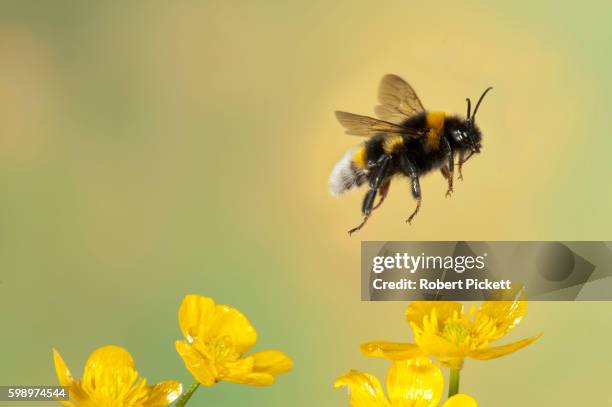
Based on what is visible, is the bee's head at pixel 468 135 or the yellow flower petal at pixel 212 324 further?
the bee's head at pixel 468 135

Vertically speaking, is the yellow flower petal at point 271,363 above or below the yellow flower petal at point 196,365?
below

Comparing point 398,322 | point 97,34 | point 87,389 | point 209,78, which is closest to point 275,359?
point 87,389

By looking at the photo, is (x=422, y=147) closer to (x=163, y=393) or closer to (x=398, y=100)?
(x=398, y=100)

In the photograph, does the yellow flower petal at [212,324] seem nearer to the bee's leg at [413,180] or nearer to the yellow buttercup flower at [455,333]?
the yellow buttercup flower at [455,333]

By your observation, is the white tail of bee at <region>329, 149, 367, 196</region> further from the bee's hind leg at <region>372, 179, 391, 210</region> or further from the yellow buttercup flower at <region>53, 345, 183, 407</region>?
the yellow buttercup flower at <region>53, 345, 183, 407</region>

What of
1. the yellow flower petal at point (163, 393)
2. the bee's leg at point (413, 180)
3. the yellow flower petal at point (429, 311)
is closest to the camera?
the yellow flower petal at point (163, 393)

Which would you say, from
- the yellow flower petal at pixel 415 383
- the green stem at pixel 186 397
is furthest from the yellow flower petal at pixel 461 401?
the green stem at pixel 186 397

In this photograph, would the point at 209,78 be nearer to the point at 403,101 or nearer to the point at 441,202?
the point at 403,101

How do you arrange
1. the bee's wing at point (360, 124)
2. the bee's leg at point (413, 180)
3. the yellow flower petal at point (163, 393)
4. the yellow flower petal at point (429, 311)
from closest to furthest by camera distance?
the yellow flower petal at point (163, 393) → the yellow flower petal at point (429, 311) → the bee's wing at point (360, 124) → the bee's leg at point (413, 180)
